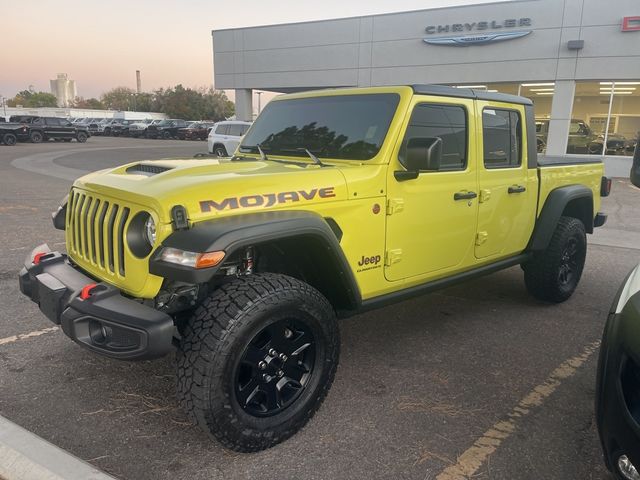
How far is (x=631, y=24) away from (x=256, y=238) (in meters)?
18.3

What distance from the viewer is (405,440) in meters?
2.76

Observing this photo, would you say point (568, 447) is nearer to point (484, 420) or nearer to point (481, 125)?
point (484, 420)

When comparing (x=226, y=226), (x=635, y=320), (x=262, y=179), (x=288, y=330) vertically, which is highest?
(x=262, y=179)

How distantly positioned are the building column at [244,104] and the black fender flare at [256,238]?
2448 centimetres

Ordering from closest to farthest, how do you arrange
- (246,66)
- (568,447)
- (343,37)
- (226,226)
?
(226,226) → (568,447) → (343,37) → (246,66)

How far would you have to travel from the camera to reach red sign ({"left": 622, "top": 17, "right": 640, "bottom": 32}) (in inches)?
637

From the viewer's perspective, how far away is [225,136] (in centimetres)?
1955

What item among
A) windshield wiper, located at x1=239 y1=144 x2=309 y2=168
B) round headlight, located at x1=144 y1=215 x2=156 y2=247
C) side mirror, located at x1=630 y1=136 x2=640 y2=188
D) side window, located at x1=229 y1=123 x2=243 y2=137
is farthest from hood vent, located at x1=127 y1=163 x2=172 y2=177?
side window, located at x1=229 y1=123 x2=243 y2=137

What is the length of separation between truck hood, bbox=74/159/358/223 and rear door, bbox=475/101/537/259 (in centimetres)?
149

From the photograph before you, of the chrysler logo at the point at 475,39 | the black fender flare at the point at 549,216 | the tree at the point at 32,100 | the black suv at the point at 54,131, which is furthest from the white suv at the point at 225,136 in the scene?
the tree at the point at 32,100

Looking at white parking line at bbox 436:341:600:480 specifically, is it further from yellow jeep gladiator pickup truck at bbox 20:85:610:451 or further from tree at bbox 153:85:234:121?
tree at bbox 153:85:234:121

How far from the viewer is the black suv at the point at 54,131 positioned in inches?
1154

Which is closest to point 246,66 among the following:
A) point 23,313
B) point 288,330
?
point 23,313

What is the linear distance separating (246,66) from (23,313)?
23519mm
